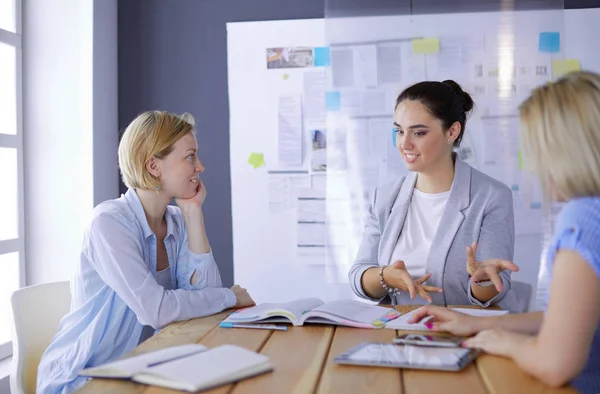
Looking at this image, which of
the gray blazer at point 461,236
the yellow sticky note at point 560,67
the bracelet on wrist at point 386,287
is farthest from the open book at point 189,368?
the yellow sticky note at point 560,67

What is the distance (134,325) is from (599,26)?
2.80 metres

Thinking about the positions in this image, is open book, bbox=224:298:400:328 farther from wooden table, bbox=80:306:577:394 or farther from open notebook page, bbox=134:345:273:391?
open notebook page, bbox=134:345:273:391

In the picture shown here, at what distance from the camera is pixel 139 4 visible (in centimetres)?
387

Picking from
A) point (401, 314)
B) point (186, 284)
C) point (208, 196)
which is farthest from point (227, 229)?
point (401, 314)

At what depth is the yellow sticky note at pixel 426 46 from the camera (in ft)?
11.7

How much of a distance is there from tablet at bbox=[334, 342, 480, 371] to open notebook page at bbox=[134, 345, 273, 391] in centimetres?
19

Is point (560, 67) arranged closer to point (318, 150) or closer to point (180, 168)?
point (318, 150)

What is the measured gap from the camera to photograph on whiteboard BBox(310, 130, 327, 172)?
12.2ft

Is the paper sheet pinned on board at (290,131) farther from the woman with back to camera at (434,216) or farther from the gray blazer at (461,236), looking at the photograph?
the gray blazer at (461,236)

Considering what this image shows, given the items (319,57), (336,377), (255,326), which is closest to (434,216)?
(255,326)

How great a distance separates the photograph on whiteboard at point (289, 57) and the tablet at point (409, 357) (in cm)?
240

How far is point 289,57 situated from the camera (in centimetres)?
372

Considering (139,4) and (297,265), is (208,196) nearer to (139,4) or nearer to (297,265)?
(297,265)

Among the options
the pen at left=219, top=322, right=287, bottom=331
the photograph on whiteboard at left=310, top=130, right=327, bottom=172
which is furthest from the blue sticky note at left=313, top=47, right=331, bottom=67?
the pen at left=219, top=322, right=287, bottom=331
